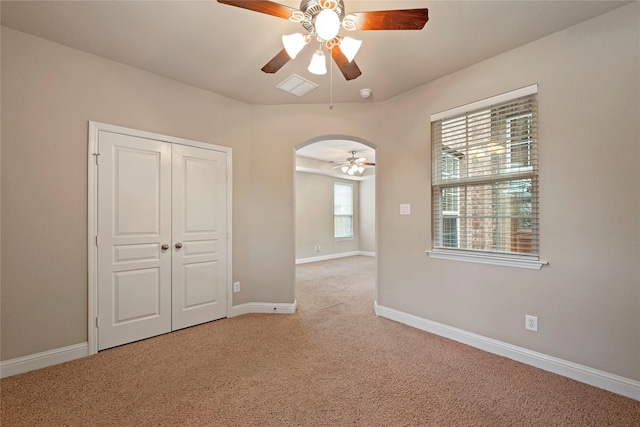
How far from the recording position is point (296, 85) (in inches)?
122

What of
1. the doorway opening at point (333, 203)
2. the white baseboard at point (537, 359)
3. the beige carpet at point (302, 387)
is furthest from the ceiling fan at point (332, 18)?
Answer: the doorway opening at point (333, 203)

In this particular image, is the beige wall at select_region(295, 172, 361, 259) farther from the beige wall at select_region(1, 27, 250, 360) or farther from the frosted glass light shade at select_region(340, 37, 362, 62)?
the frosted glass light shade at select_region(340, 37, 362, 62)

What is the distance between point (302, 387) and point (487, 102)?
9.56ft

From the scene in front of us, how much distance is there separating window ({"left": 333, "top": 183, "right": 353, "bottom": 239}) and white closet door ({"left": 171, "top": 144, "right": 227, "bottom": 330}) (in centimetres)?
528

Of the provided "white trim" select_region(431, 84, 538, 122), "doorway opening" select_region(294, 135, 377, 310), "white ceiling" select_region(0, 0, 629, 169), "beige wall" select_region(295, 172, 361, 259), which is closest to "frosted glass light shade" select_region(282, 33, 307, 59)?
"white ceiling" select_region(0, 0, 629, 169)

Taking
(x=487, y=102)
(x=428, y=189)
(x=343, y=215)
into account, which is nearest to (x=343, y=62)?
(x=487, y=102)

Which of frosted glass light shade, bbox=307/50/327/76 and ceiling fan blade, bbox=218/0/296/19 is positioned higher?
ceiling fan blade, bbox=218/0/296/19

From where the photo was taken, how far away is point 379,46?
2.41 meters

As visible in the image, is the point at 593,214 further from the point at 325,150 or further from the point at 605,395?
the point at 325,150

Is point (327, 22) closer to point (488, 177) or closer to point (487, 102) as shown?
point (487, 102)

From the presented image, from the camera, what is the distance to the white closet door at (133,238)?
8.64 feet

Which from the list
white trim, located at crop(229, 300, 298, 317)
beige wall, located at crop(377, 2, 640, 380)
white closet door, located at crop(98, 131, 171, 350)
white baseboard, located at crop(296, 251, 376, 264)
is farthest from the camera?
white baseboard, located at crop(296, 251, 376, 264)

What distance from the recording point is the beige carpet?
174 cm

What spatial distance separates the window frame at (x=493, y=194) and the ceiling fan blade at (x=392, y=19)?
4.46ft
